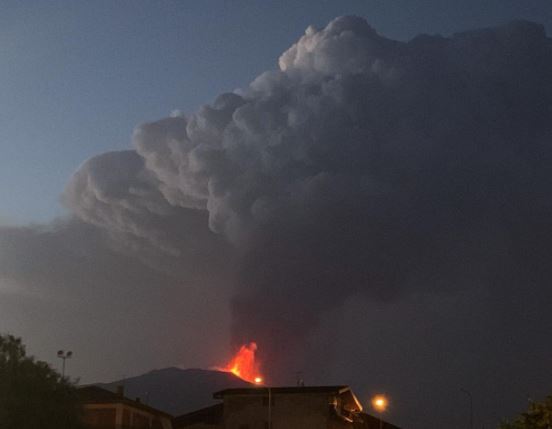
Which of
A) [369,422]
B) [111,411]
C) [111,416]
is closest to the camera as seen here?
[111,416]

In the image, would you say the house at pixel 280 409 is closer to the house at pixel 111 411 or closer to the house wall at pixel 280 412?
the house wall at pixel 280 412

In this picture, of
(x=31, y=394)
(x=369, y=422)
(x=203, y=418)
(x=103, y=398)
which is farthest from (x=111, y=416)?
(x=369, y=422)

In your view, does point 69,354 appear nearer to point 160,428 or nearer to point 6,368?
point 160,428

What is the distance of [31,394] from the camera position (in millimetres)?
52000

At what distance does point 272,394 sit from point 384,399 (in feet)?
34.1

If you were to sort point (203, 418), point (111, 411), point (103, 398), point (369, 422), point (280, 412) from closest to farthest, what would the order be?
point (111, 411)
point (103, 398)
point (280, 412)
point (203, 418)
point (369, 422)

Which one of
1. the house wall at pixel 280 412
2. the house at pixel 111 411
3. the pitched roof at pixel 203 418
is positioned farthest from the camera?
the pitched roof at pixel 203 418

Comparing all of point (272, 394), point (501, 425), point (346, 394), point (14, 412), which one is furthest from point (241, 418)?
point (14, 412)

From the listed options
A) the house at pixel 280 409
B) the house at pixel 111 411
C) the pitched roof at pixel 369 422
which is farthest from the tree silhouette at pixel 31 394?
the pitched roof at pixel 369 422

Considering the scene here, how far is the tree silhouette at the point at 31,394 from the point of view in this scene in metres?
50.5

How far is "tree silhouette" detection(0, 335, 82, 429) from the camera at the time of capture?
50500 mm

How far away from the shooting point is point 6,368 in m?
52.9

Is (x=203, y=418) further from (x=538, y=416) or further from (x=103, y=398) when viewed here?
(x=538, y=416)

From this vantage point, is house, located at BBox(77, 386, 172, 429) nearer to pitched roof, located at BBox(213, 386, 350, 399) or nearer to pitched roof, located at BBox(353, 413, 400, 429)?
pitched roof, located at BBox(213, 386, 350, 399)
